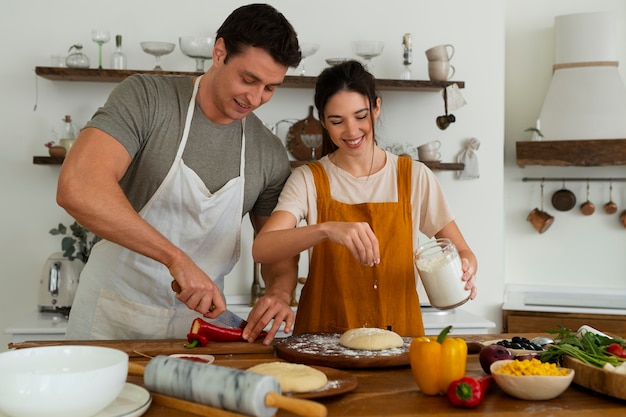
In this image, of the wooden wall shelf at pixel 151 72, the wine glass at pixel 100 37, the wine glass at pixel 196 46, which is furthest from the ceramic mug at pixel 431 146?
the wine glass at pixel 100 37

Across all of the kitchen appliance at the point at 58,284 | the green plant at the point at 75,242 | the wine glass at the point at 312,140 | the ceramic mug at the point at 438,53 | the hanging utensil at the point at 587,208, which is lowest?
the kitchen appliance at the point at 58,284

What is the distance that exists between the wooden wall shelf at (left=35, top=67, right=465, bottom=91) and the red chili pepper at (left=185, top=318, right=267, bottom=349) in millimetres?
1976

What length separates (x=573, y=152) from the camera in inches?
160

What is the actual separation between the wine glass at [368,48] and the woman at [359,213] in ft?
4.94

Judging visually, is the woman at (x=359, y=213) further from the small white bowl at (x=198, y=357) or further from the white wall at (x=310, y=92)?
the white wall at (x=310, y=92)

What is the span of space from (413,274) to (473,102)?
200cm

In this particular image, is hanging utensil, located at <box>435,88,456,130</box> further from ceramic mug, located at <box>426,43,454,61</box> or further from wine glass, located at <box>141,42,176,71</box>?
wine glass, located at <box>141,42,176,71</box>

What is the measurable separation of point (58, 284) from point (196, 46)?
4.22 feet

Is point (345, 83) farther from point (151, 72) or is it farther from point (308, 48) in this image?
point (151, 72)

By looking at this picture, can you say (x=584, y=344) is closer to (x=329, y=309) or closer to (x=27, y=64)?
(x=329, y=309)

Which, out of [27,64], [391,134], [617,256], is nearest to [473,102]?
[391,134]

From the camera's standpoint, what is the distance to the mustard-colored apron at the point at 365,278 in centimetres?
228

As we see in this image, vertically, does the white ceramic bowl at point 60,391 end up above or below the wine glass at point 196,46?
below

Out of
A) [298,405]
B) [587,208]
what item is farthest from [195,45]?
[298,405]
